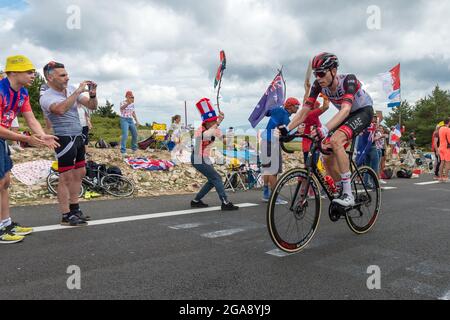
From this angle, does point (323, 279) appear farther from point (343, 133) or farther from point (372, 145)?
point (372, 145)

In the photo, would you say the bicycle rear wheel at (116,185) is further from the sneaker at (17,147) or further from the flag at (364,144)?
the flag at (364,144)

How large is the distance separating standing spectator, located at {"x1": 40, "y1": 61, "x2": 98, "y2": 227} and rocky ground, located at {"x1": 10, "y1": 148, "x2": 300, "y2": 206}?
263 centimetres

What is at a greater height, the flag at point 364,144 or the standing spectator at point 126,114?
the standing spectator at point 126,114

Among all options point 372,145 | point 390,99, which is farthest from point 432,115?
point 372,145

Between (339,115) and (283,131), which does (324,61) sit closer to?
(339,115)

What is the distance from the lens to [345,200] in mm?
4473

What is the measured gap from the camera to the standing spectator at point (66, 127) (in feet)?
16.9

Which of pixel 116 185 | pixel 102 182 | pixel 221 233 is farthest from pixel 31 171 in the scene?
pixel 221 233

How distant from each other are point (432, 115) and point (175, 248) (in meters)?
66.8

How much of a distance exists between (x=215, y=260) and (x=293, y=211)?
1.00m

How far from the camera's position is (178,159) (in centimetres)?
1320

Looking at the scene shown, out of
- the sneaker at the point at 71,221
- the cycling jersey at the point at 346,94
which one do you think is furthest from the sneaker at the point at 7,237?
the cycling jersey at the point at 346,94

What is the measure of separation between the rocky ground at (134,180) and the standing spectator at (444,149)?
764 centimetres

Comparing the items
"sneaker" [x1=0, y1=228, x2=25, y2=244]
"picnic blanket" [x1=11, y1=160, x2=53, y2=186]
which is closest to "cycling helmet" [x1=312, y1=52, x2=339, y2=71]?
"sneaker" [x1=0, y1=228, x2=25, y2=244]
